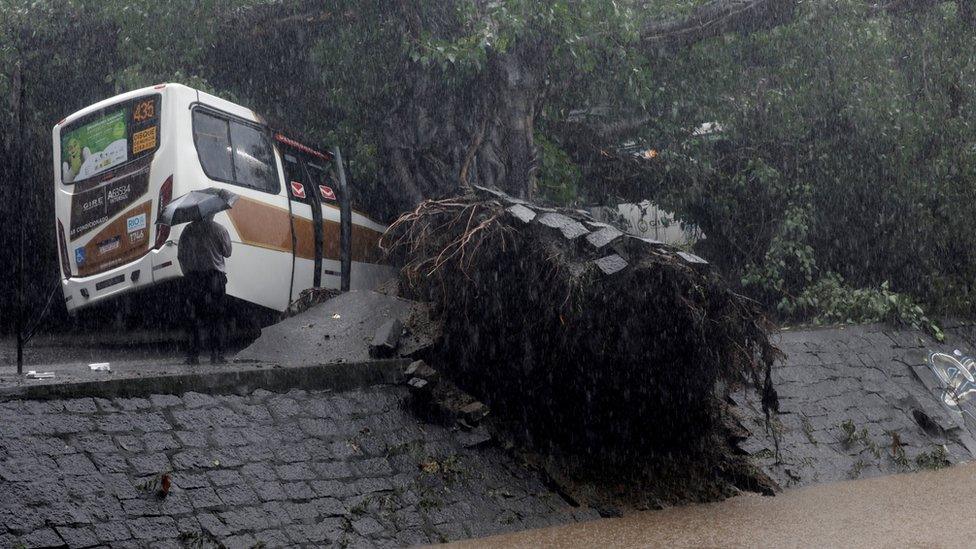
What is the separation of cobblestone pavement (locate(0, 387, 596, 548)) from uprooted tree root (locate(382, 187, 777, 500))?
89 centimetres

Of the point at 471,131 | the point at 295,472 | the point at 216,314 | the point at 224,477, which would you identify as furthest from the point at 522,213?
the point at 471,131

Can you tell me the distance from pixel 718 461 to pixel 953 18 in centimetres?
799

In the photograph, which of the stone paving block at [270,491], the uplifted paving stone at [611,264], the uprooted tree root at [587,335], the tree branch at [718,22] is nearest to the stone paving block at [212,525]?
the stone paving block at [270,491]

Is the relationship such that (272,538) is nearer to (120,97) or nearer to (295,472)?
(295,472)

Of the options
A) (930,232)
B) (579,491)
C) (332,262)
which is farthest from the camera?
(930,232)

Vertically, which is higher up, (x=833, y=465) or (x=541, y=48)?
(x=541, y=48)

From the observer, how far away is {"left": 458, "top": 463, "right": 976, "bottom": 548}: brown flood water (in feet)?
20.5

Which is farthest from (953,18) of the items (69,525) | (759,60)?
(69,525)

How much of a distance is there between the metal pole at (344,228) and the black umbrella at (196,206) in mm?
2691

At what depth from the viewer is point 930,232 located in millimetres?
12500

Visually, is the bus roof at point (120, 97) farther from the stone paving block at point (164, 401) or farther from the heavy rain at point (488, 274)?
the stone paving block at point (164, 401)

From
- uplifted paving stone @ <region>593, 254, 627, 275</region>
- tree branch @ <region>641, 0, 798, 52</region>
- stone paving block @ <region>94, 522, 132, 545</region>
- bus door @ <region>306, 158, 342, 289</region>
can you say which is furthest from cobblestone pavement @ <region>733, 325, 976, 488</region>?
stone paving block @ <region>94, 522, 132, 545</region>

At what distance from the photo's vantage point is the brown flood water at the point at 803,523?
6.26m

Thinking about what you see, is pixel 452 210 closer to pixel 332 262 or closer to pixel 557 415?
pixel 557 415
